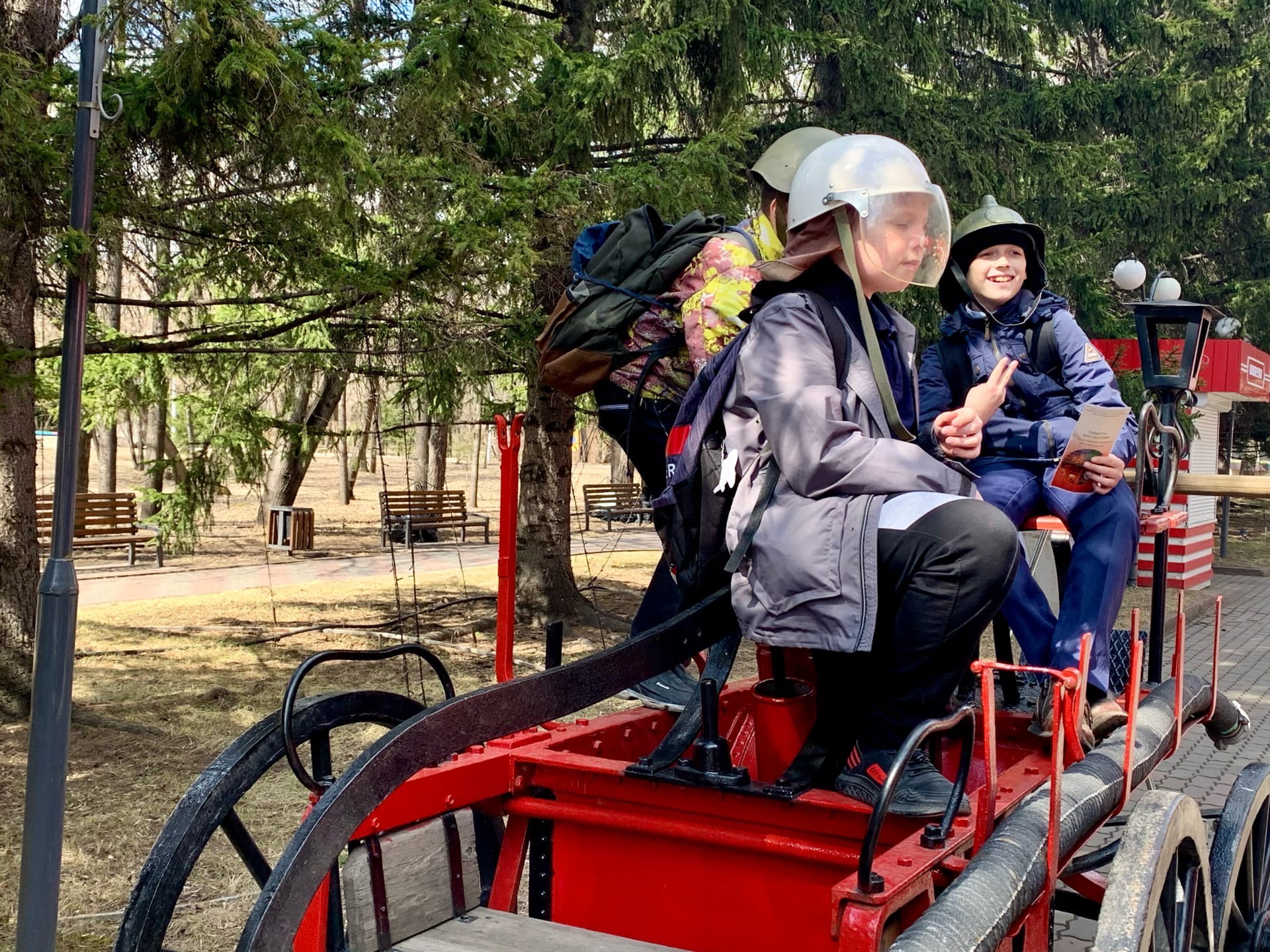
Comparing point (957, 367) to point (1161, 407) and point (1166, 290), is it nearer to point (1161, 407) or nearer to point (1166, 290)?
point (1161, 407)

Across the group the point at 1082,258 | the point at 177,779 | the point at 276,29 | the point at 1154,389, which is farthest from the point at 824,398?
the point at 1082,258

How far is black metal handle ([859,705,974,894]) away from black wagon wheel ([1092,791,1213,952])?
30 centimetres

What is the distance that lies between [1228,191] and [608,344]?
67.4ft

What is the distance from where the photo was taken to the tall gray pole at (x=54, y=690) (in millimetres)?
3787

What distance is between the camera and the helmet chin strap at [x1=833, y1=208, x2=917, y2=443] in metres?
2.69

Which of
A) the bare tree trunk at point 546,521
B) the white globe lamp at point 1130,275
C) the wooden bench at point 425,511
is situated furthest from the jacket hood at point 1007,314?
the wooden bench at point 425,511

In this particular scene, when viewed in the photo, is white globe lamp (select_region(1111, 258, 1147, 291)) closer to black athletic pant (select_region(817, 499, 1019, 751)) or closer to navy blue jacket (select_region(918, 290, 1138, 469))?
navy blue jacket (select_region(918, 290, 1138, 469))

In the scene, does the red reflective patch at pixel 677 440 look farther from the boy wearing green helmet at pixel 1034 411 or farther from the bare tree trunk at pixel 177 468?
the bare tree trunk at pixel 177 468

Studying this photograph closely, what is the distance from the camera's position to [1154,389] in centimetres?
420

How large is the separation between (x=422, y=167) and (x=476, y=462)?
24.6 meters

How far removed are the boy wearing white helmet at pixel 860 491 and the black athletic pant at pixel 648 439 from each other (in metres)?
0.85

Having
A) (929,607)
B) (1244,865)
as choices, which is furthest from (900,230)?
(1244,865)

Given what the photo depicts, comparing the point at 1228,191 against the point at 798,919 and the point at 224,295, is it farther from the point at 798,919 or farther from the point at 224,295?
the point at 798,919

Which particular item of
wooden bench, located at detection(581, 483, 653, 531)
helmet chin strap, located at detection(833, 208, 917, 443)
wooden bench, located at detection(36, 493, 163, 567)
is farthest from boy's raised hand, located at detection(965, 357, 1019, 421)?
wooden bench, located at detection(581, 483, 653, 531)
